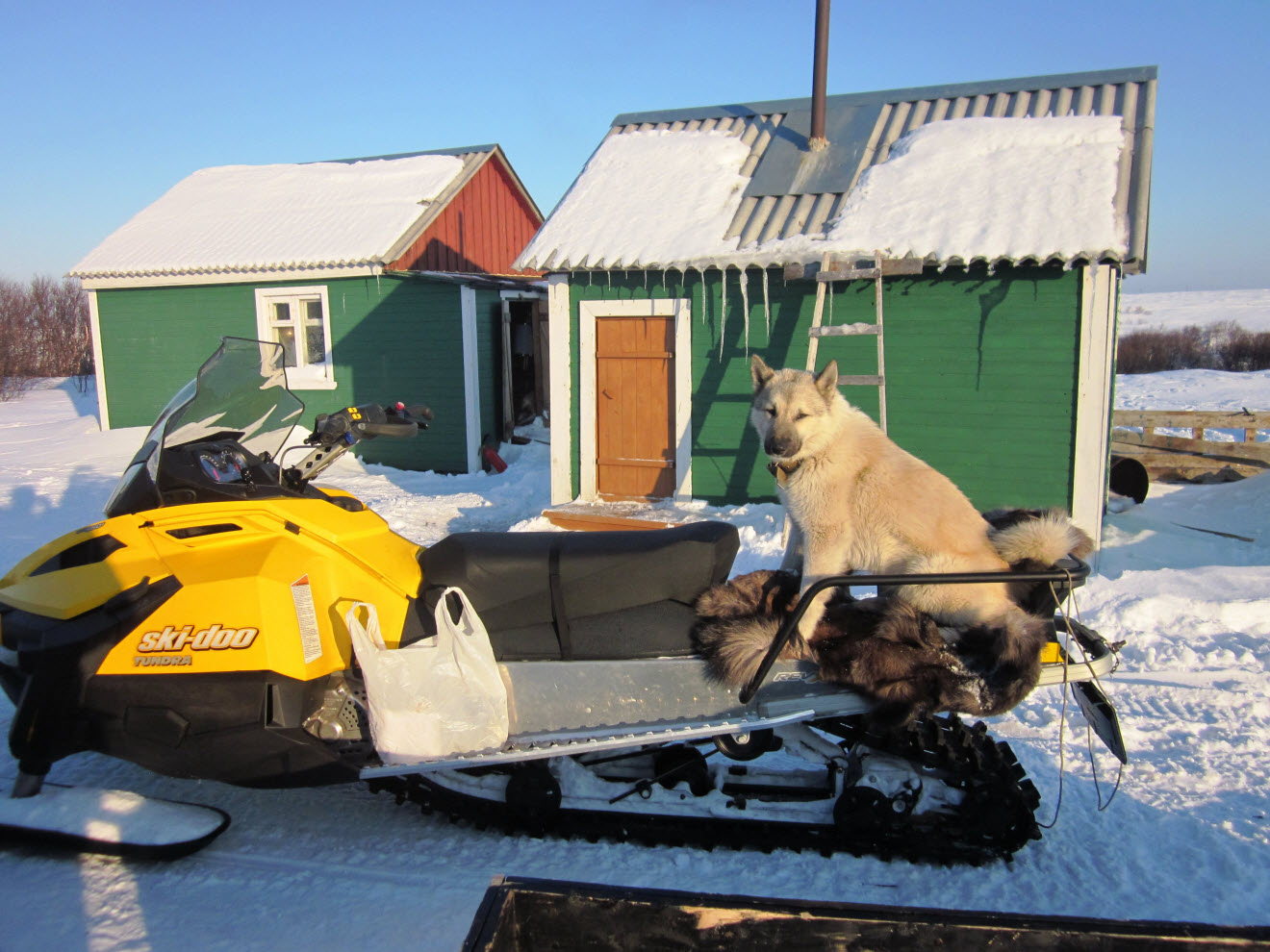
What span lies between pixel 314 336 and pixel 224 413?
9859 millimetres

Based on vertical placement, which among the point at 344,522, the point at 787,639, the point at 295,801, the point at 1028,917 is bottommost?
the point at 295,801

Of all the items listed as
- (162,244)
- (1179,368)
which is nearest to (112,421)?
(162,244)

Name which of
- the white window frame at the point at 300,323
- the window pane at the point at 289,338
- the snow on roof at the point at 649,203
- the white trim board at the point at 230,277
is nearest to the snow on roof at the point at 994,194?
the snow on roof at the point at 649,203

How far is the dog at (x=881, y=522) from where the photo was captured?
2.55 meters

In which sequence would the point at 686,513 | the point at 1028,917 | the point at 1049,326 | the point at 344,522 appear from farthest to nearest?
the point at 686,513
the point at 1049,326
the point at 344,522
the point at 1028,917

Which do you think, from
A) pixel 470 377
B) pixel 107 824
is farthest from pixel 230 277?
pixel 107 824

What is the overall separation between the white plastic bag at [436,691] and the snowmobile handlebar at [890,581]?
0.84m

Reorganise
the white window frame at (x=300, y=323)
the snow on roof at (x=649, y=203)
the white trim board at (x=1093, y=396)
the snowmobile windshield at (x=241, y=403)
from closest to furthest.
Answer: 1. the snowmobile windshield at (x=241, y=403)
2. the white trim board at (x=1093, y=396)
3. the snow on roof at (x=649, y=203)
4. the white window frame at (x=300, y=323)

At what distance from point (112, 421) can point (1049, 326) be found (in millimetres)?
13542

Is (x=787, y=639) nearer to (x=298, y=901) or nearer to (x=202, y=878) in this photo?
(x=298, y=901)

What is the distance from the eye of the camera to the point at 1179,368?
23.5 meters

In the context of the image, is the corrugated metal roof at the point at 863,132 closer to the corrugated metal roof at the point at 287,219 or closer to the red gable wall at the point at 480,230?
the corrugated metal roof at the point at 287,219

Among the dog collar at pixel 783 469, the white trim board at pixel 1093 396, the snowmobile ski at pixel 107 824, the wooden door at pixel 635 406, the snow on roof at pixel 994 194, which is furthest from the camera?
the wooden door at pixel 635 406

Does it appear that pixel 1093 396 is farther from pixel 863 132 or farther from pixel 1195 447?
pixel 1195 447
